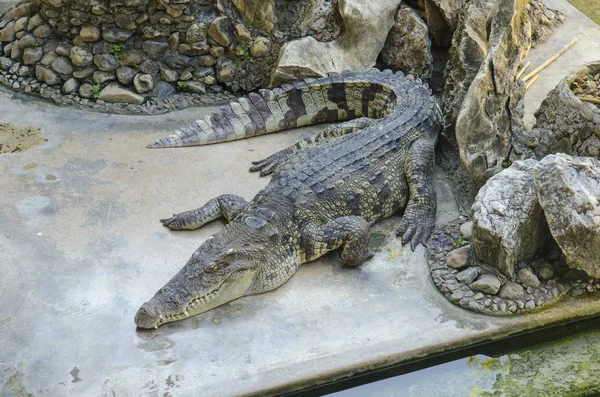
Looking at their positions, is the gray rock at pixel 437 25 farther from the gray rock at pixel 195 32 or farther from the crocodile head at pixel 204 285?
the crocodile head at pixel 204 285

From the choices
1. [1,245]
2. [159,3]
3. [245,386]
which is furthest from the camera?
[159,3]

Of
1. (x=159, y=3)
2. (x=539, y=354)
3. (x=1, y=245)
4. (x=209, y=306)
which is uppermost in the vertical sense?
(x=159, y=3)

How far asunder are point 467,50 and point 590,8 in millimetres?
3527

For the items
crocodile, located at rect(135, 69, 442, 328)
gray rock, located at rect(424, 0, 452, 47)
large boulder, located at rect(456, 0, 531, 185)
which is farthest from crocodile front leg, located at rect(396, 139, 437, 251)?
gray rock, located at rect(424, 0, 452, 47)

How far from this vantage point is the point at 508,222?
4.50 metres

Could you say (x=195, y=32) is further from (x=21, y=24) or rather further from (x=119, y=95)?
(x=21, y=24)

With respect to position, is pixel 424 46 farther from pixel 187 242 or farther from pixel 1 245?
pixel 1 245

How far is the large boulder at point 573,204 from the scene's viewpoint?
13.9ft

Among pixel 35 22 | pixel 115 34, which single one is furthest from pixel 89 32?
pixel 35 22

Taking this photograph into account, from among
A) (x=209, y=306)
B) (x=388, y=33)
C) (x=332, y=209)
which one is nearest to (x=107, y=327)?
(x=209, y=306)

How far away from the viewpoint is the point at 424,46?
265 inches

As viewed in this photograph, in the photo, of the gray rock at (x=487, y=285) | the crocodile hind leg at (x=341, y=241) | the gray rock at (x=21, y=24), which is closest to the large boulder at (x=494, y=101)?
the gray rock at (x=487, y=285)

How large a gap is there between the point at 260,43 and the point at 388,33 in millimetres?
1239

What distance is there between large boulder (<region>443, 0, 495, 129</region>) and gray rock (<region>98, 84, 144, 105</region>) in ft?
9.44
